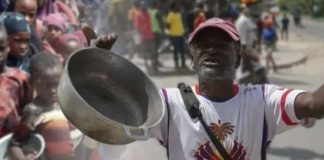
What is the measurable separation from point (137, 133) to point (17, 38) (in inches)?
95.5

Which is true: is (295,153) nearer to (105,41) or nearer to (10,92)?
(10,92)

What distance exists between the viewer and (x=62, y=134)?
4445 mm

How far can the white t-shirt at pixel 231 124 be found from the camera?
2.71m

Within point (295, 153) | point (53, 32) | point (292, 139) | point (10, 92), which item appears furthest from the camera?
point (292, 139)

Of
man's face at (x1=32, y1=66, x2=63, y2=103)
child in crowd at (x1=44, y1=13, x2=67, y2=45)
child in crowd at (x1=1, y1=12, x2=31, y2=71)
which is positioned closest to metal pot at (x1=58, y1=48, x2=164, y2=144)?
man's face at (x1=32, y1=66, x2=63, y2=103)

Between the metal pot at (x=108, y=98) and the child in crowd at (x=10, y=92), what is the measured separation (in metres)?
1.50

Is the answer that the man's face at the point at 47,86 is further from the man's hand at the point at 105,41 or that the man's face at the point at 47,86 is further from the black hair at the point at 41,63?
the man's hand at the point at 105,41

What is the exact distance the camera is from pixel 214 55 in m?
2.69

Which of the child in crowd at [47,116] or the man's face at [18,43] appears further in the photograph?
the man's face at [18,43]

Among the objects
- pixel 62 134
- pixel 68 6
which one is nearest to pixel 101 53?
pixel 62 134

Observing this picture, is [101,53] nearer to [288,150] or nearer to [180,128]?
[180,128]

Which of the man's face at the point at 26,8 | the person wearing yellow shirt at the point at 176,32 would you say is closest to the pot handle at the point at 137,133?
the man's face at the point at 26,8

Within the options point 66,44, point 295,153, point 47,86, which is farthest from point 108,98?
point 295,153

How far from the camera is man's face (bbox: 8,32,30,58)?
466 centimetres
